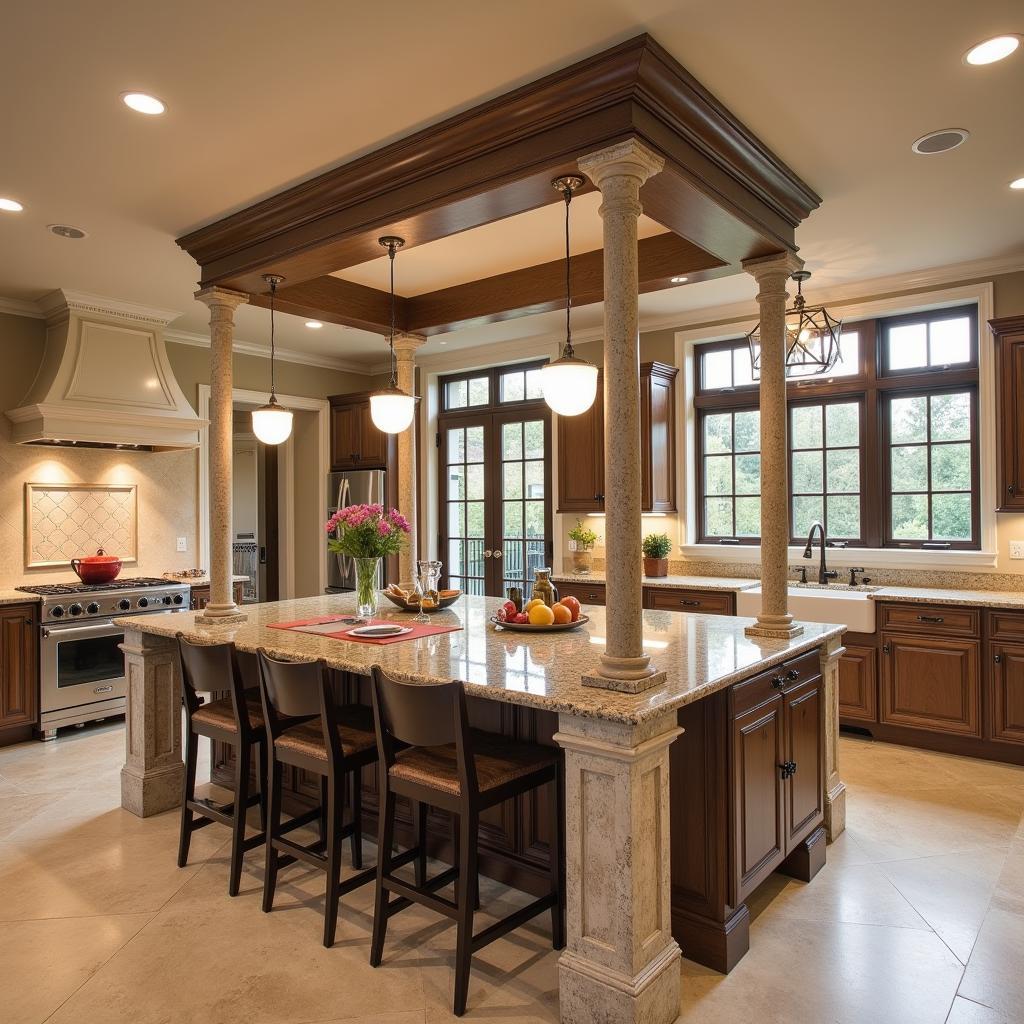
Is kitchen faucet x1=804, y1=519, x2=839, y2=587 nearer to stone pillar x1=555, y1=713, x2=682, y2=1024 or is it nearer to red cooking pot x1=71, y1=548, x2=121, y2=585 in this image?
stone pillar x1=555, y1=713, x2=682, y2=1024

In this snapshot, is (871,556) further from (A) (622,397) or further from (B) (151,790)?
(B) (151,790)

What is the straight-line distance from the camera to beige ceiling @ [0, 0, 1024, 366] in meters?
2.18

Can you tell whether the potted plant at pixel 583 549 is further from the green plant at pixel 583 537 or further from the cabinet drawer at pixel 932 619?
the cabinet drawer at pixel 932 619

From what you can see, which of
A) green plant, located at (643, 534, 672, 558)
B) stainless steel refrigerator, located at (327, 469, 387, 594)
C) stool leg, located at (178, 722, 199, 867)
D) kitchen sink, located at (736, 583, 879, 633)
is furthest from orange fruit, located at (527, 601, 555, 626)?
stainless steel refrigerator, located at (327, 469, 387, 594)

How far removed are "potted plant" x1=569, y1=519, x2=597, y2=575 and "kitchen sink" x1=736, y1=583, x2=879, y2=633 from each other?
4.63ft

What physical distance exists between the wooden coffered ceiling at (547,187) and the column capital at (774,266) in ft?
0.14

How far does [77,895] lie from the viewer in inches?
113

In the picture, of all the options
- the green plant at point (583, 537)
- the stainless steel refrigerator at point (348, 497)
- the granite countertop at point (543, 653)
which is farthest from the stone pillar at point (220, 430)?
the green plant at point (583, 537)

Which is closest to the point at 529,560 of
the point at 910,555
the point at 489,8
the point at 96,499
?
the point at 910,555

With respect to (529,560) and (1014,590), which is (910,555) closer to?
(1014,590)

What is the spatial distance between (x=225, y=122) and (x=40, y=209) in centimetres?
142

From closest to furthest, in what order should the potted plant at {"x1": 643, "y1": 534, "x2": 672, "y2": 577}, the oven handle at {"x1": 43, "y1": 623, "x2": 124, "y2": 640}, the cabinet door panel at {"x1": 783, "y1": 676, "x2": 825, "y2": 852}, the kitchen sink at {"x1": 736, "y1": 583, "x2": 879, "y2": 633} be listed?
the cabinet door panel at {"x1": 783, "y1": 676, "x2": 825, "y2": 852}, the kitchen sink at {"x1": 736, "y1": 583, "x2": 879, "y2": 633}, the oven handle at {"x1": 43, "y1": 623, "x2": 124, "y2": 640}, the potted plant at {"x1": 643, "y1": 534, "x2": 672, "y2": 577}

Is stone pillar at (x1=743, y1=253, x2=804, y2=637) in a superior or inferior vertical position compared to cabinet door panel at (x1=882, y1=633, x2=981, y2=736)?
superior

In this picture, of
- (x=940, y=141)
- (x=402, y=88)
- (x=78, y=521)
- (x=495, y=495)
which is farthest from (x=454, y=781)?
(x=495, y=495)
